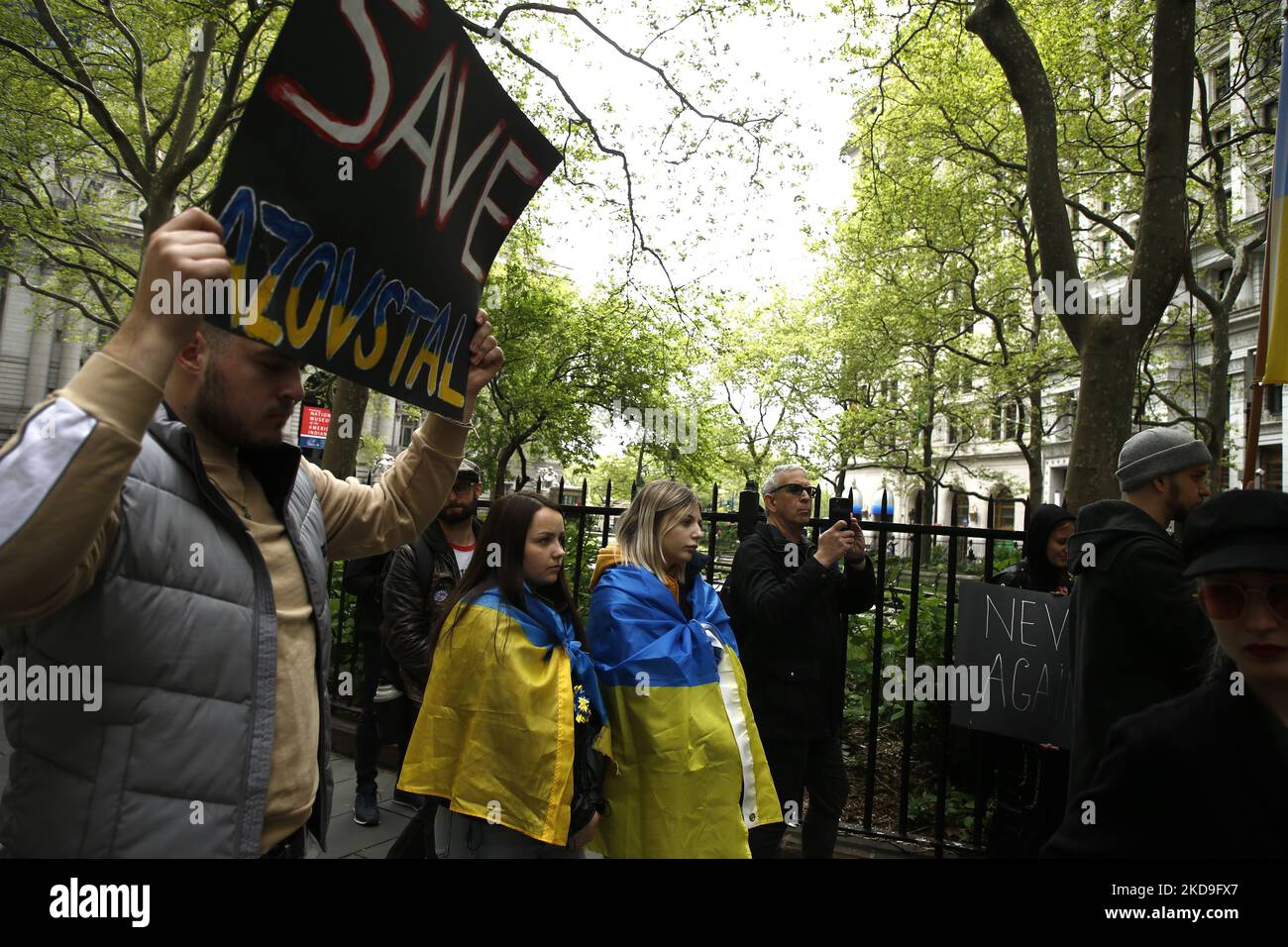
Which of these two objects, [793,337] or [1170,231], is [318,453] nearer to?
[1170,231]

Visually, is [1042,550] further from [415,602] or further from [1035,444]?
[1035,444]

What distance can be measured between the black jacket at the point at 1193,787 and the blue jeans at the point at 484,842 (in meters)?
1.84

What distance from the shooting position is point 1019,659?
12.2 ft

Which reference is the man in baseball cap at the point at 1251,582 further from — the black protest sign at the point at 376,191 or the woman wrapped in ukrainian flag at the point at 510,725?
the woman wrapped in ukrainian flag at the point at 510,725

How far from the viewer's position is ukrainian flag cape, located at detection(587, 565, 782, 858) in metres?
2.89

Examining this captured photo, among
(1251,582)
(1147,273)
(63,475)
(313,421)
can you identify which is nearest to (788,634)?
(1251,582)

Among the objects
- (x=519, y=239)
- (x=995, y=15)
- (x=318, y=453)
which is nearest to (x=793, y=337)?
(x=519, y=239)

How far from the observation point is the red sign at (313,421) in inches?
514

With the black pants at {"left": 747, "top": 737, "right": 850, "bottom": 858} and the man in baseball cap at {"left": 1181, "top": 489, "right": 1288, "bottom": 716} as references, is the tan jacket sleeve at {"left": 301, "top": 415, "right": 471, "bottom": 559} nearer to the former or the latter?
the man in baseball cap at {"left": 1181, "top": 489, "right": 1288, "bottom": 716}

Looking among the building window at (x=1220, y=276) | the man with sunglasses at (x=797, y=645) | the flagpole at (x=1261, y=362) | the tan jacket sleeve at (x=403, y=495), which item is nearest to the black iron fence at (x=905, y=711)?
the man with sunglasses at (x=797, y=645)

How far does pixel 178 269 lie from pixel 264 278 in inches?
14.0

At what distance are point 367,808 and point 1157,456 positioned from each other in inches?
177
